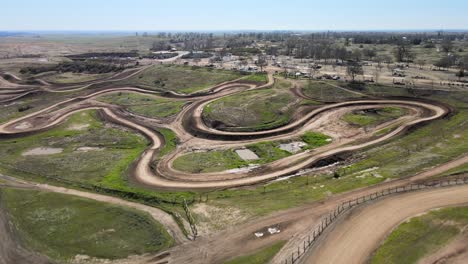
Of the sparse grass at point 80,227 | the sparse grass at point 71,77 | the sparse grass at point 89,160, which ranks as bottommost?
the sparse grass at point 80,227

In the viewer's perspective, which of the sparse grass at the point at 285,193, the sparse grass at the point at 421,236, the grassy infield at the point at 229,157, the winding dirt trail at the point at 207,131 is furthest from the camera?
the grassy infield at the point at 229,157

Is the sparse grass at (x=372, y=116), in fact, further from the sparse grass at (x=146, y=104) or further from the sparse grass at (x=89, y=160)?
the sparse grass at (x=146, y=104)

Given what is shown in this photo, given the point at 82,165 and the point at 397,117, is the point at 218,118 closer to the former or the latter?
the point at 82,165

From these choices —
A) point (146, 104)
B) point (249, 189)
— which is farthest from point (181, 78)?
point (249, 189)

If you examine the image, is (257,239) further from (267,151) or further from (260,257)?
(267,151)

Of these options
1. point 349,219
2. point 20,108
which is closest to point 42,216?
point 349,219

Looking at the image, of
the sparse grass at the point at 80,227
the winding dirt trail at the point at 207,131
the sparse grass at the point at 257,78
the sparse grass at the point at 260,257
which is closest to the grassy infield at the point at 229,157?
the winding dirt trail at the point at 207,131

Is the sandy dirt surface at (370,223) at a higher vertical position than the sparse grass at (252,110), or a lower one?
lower
